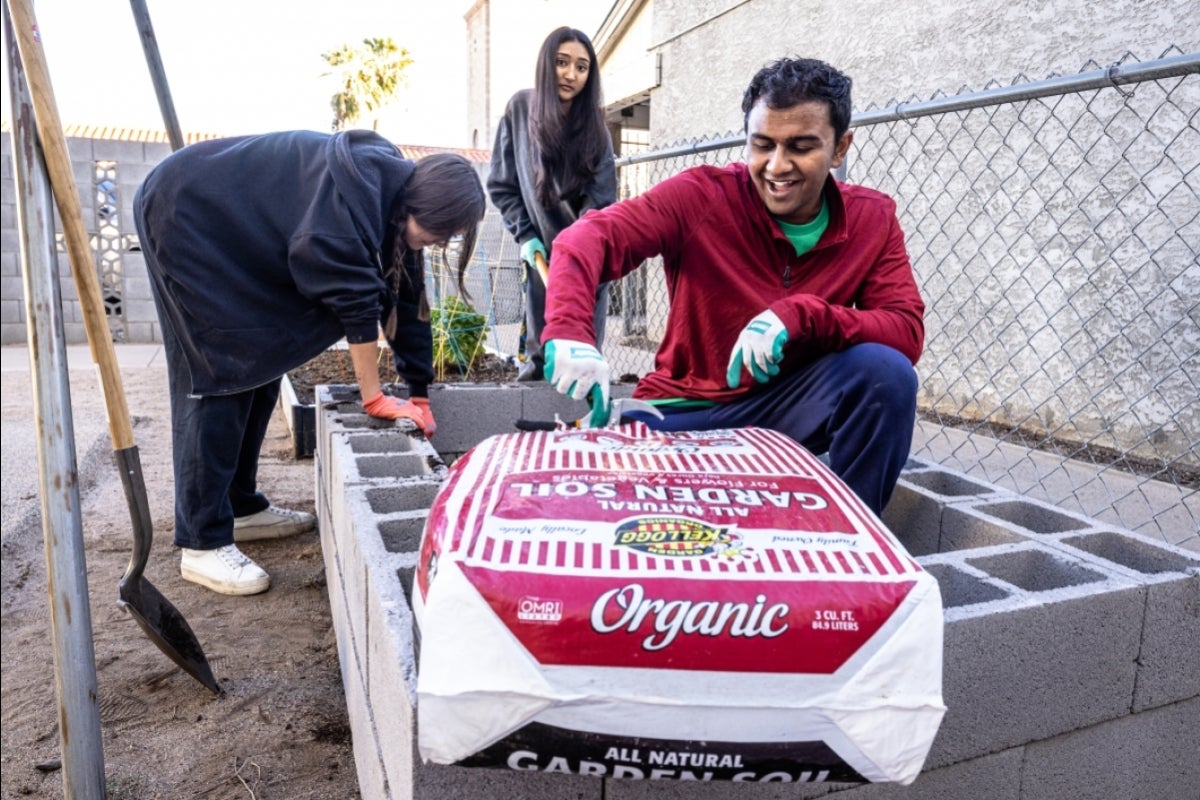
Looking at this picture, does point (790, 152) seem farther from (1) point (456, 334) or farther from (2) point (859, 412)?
(1) point (456, 334)

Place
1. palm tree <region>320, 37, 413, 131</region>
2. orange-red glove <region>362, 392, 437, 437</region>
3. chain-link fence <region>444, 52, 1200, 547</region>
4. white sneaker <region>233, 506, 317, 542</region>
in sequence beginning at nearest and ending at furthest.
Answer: orange-red glove <region>362, 392, 437, 437</region> < white sneaker <region>233, 506, 317, 542</region> < chain-link fence <region>444, 52, 1200, 547</region> < palm tree <region>320, 37, 413, 131</region>

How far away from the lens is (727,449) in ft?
5.07

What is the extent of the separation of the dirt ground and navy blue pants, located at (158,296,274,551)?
0.70ft

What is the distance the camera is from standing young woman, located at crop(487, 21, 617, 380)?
3418 mm

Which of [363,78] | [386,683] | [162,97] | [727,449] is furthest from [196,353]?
[363,78]

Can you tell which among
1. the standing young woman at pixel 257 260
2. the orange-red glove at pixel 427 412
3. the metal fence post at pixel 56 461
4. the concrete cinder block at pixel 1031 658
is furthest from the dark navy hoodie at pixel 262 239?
the concrete cinder block at pixel 1031 658

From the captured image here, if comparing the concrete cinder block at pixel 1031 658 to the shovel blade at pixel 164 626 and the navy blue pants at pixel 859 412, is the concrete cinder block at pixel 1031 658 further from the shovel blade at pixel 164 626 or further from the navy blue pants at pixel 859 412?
the shovel blade at pixel 164 626

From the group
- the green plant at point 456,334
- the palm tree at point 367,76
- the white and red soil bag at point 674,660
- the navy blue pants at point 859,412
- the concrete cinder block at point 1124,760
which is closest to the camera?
the white and red soil bag at point 674,660

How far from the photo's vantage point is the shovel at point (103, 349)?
1.30 m

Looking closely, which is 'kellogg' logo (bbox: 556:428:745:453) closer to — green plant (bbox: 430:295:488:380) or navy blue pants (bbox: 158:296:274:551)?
navy blue pants (bbox: 158:296:274:551)

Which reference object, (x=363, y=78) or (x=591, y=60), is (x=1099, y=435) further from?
(x=363, y=78)

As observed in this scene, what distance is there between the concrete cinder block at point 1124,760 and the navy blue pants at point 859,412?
0.61 m

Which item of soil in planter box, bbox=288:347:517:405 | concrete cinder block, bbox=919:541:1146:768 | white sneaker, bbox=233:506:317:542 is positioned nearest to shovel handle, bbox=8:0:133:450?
concrete cinder block, bbox=919:541:1146:768

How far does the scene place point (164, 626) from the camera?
6.48ft
